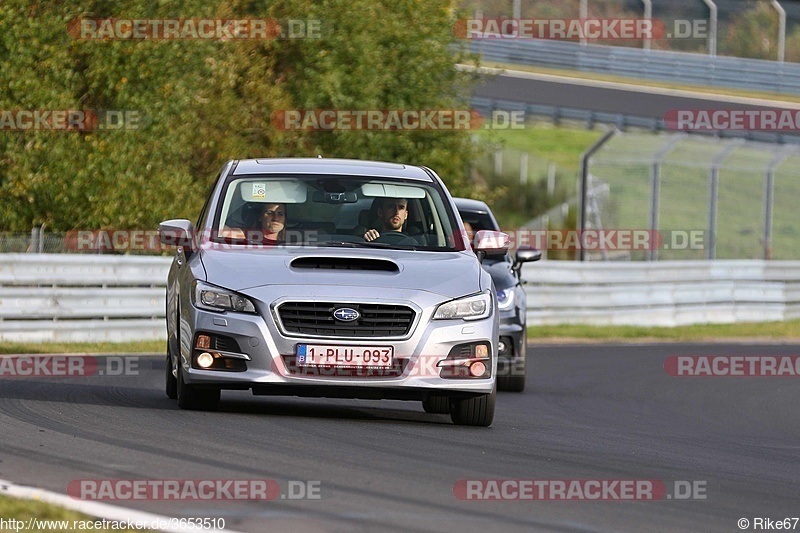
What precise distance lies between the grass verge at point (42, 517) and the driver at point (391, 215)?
443 centimetres

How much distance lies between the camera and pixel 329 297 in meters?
9.27

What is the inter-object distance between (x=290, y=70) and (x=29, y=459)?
19961 millimetres

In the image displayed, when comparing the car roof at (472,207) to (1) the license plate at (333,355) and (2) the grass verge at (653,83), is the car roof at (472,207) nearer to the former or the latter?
(1) the license plate at (333,355)

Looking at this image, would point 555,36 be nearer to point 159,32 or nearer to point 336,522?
point 159,32

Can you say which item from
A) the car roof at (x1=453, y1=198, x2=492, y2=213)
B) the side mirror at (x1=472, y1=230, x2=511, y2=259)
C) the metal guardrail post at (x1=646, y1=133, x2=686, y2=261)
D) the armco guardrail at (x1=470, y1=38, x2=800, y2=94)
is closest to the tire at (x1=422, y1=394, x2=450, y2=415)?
the side mirror at (x1=472, y1=230, x2=511, y2=259)

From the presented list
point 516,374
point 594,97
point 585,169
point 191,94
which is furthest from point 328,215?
point 594,97

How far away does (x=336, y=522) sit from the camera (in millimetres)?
6184

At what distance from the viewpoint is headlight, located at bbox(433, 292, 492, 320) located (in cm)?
946

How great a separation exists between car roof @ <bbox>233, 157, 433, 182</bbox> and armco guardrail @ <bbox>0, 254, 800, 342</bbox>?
7612mm

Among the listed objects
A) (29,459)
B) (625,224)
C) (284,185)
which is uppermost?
(284,185)

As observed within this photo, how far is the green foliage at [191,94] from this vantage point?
2111 centimetres

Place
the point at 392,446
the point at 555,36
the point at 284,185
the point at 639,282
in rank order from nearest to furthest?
the point at 392,446 → the point at 284,185 → the point at 639,282 → the point at 555,36

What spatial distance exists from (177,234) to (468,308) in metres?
1.95

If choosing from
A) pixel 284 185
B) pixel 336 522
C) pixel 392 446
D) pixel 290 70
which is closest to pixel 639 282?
pixel 290 70
